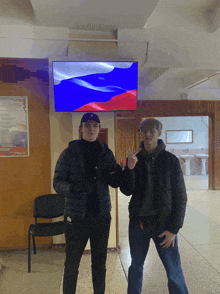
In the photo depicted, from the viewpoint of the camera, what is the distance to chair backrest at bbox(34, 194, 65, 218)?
2.88 meters

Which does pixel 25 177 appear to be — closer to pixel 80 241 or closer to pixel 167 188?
pixel 80 241

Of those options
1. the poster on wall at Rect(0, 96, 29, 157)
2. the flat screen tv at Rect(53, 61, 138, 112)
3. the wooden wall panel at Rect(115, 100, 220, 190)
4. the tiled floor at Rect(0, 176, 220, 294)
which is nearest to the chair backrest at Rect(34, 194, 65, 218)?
the tiled floor at Rect(0, 176, 220, 294)

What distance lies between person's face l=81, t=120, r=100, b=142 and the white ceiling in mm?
1454

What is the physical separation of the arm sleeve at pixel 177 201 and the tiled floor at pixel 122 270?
1.09 m

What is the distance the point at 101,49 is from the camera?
2.91 metres

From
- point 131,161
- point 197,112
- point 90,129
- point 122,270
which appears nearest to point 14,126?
point 90,129

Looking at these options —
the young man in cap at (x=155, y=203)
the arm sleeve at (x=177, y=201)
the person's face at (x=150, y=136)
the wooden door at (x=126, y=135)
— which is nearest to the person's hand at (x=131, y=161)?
the young man in cap at (x=155, y=203)

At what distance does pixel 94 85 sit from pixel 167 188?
Result: 5.54 feet

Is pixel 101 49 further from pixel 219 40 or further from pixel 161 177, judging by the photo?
pixel 161 177

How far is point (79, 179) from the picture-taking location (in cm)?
168

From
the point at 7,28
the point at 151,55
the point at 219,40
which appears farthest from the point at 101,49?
the point at 219,40

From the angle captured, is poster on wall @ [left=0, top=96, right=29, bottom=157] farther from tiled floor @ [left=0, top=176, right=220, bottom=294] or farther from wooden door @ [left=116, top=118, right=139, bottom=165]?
wooden door @ [left=116, top=118, right=139, bottom=165]

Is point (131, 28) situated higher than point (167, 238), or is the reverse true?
point (131, 28)

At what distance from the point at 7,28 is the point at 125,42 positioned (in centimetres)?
146
